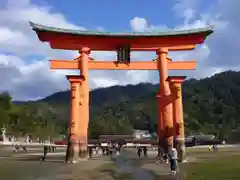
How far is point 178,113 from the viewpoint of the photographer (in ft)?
88.3

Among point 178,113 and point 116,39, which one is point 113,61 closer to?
point 116,39

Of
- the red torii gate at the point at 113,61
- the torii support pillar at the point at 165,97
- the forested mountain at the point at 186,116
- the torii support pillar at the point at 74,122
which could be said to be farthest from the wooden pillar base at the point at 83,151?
the forested mountain at the point at 186,116

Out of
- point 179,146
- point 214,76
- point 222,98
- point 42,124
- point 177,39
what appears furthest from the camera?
point 214,76

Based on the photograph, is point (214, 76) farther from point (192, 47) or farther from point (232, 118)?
point (192, 47)

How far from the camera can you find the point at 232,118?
120 m

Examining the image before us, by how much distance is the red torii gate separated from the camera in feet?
93.1

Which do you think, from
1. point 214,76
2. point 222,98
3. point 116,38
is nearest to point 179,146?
point 116,38

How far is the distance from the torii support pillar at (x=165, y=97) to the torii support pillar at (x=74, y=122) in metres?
6.60

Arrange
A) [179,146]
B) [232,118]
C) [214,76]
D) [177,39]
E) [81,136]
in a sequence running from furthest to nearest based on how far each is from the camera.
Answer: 1. [214,76]
2. [232,118]
3. [177,39]
4. [81,136]
5. [179,146]

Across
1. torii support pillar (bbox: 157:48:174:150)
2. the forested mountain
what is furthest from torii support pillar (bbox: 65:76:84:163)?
the forested mountain

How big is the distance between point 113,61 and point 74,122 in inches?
232

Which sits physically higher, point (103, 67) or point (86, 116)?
point (103, 67)

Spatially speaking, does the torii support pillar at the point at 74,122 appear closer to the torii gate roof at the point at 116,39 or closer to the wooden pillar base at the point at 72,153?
the wooden pillar base at the point at 72,153

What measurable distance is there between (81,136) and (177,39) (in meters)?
10.7
